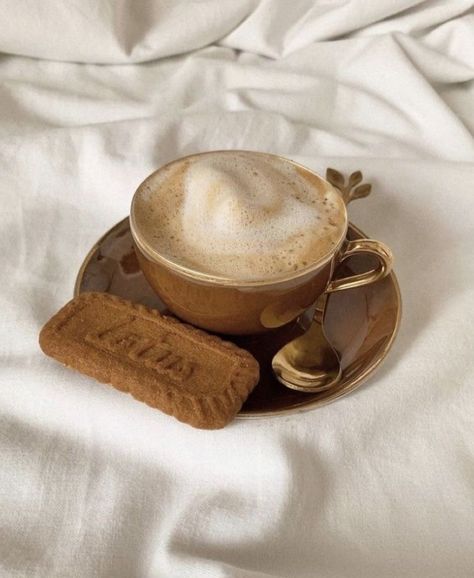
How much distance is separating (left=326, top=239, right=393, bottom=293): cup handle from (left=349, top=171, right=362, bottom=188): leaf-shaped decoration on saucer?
0.24 metres

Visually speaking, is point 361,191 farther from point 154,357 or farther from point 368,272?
point 154,357

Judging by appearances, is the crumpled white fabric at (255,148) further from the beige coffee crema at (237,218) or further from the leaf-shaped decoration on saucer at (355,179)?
the beige coffee crema at (237,218)

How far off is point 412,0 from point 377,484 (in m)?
0.92

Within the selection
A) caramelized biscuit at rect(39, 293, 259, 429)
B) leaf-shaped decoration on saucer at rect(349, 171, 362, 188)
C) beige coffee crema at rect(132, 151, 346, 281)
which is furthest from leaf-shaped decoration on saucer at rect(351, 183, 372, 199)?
caramelized biscuit at rect(39, 293, 259, 429)

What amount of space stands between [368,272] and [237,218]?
0.16 metres

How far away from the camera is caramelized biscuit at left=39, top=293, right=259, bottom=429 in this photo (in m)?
0.60

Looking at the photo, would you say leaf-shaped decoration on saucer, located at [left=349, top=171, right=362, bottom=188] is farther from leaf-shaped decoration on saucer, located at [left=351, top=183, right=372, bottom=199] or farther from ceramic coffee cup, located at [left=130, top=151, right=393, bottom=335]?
ceramic coffee cup, located at [left=130, top=151, right=393, bottom=335]

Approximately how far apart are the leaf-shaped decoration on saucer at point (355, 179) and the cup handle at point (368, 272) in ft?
0.78

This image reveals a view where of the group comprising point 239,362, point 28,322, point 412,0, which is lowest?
point 28,322

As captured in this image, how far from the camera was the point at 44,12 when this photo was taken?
1110 millimetres

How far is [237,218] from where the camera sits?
684mm

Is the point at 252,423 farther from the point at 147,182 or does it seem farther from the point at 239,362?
the point at 147,182

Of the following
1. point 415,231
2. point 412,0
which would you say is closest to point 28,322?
point 415,231

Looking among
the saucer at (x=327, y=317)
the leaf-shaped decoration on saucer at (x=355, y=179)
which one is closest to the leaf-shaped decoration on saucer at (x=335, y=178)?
the leaf-shaped decoration on saucer at (x=355, y=179)
